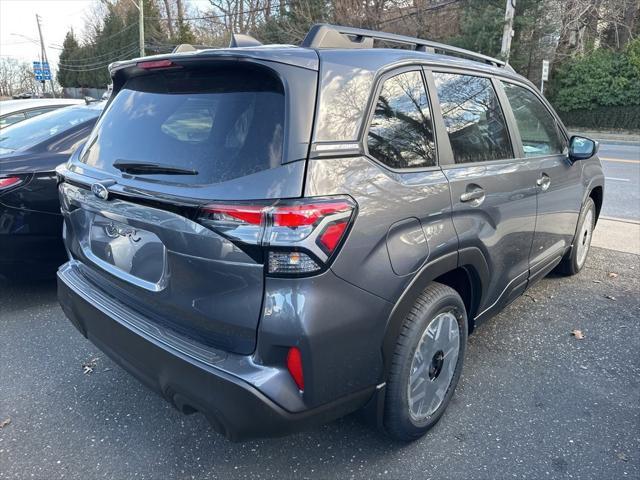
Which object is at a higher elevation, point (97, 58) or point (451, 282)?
point (97, 58)

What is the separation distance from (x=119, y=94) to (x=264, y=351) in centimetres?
165

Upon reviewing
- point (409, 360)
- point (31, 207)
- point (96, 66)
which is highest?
point (96, 66)

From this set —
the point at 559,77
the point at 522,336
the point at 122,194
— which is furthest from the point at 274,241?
the point at 559,77

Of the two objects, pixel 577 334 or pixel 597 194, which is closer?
pixel 577 334

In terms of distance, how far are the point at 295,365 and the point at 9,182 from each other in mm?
2906

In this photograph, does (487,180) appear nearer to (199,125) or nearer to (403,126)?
(403,126)

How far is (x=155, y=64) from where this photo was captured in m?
2.31

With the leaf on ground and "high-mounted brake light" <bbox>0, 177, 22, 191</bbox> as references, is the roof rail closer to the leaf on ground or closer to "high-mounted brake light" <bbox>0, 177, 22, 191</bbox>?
the leaf on ground

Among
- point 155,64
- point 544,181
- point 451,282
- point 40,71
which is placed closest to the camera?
point 155,64

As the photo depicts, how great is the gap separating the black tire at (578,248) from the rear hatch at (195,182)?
3.28m

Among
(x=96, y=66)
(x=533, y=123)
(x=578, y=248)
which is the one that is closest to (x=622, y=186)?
(x=578, y=248)

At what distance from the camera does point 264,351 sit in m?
1.80

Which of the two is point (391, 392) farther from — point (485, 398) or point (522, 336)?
point (522, 336)

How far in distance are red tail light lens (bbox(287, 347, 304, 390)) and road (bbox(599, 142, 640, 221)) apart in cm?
688
